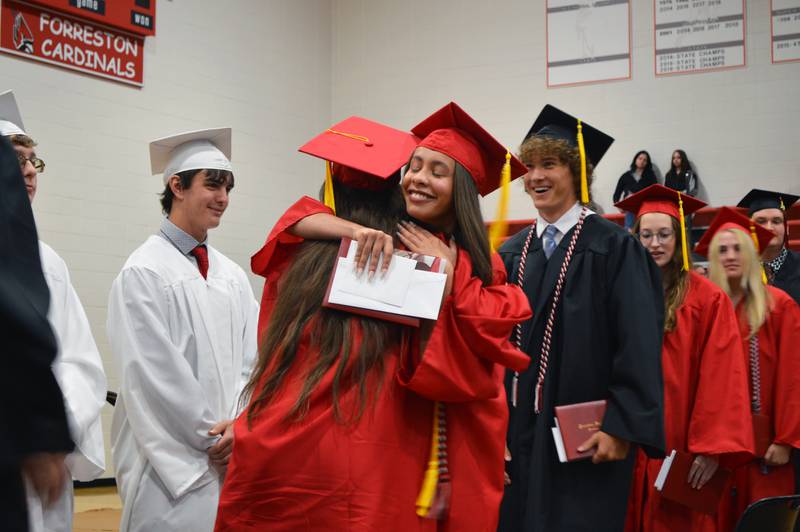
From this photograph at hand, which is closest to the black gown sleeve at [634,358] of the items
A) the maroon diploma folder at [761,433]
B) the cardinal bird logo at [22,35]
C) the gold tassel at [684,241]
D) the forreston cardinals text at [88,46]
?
the gold tassel at [684,241]

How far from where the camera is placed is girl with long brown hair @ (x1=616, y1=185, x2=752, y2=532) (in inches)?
134

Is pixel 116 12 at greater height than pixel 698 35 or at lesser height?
lesser

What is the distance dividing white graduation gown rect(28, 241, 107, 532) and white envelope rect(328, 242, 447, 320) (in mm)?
→ 1069

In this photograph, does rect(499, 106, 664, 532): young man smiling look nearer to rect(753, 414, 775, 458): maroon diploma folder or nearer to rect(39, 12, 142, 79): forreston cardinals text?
rect(753, 414, 775, 458): maroon diploma folder

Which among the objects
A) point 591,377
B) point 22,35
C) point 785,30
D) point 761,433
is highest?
point 785,30

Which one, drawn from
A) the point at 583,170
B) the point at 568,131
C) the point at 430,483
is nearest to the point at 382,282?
the point at 430,483

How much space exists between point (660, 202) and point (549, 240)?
108 cm

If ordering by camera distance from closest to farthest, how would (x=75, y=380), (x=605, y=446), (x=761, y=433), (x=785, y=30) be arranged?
(x=75, y=380) < (x=605, y=446) < (x=761, y=433) < (x=785, y=30)

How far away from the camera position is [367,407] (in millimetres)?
1878

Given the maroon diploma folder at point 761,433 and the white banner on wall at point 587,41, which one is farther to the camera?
the white banner on wall at point 587,41

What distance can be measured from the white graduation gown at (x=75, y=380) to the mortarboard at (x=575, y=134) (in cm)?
182

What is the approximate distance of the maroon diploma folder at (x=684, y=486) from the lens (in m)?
3.36

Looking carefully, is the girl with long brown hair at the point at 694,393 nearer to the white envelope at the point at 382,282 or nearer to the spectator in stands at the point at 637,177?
the white envelope at the point at 382,282

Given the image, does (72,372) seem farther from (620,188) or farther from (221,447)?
(620,188)
